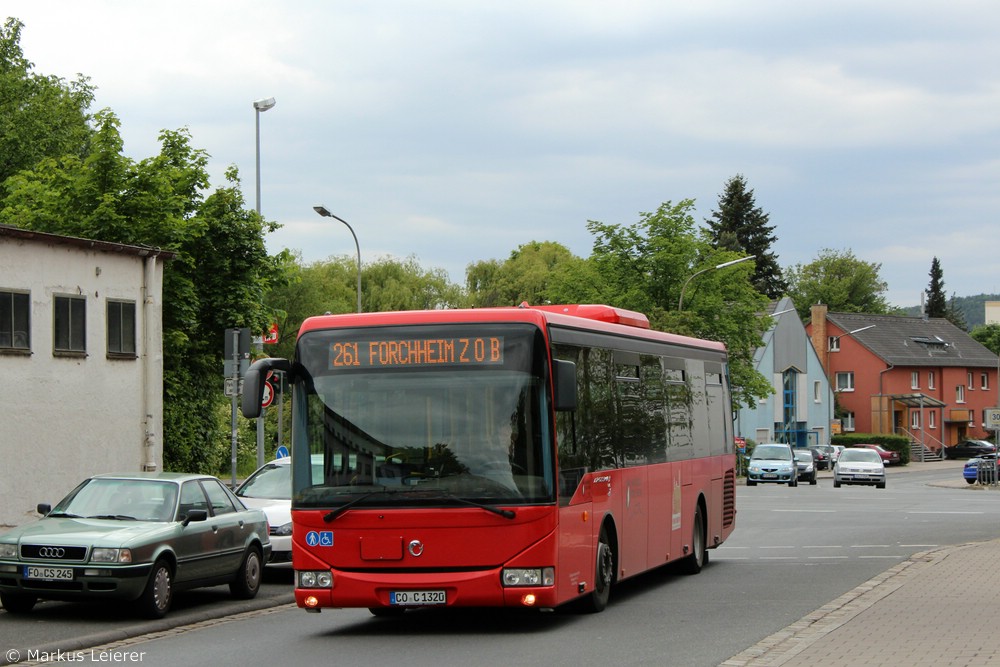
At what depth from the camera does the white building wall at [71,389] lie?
963 inches

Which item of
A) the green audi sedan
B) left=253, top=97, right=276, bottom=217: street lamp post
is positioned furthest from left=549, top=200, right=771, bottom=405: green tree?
the green audi sedan

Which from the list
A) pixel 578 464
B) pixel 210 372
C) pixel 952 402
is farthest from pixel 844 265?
pixel 578 464

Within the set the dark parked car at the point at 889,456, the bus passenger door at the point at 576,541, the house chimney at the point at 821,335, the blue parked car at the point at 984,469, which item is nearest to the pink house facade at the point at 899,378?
the house chimney at the point at 821,335

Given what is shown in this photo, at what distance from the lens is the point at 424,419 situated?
1225 centimetres

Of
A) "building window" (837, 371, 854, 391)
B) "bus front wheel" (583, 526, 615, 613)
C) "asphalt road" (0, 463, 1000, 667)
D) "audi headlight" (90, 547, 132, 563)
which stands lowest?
"asphalt road" (0, 463, 1000, 667)

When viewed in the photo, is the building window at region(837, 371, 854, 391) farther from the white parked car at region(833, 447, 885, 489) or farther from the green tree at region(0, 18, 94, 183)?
the green tree at region(0, 18, 94, 183)

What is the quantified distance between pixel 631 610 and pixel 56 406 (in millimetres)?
14483

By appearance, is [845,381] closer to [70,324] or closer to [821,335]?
[821,335]

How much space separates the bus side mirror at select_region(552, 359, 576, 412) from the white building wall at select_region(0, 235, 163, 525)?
14.8 meters

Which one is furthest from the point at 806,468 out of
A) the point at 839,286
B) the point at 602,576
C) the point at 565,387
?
the point at 839,286

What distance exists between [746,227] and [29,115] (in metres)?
61.4

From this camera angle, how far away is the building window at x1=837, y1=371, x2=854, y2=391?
348 ft

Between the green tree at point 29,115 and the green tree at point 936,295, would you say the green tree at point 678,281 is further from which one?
the green tree at point 936,295

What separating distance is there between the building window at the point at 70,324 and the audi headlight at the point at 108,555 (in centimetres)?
1273
